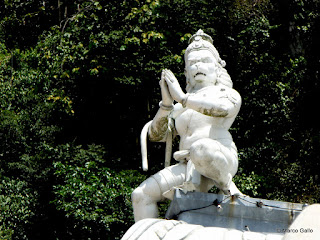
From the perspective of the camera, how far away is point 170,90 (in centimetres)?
805

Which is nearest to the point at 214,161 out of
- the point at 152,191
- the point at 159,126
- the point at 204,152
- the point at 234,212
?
the point at 204,152

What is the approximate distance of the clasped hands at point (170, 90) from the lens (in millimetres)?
7961

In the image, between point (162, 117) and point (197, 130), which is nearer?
point (197, 130)

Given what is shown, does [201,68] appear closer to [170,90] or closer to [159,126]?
[170,90]

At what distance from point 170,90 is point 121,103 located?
8.06m

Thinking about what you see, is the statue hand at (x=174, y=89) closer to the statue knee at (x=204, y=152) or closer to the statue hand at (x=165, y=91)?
the statue hand at (x=165, y=91)

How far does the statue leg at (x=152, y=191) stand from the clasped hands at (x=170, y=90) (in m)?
0.73

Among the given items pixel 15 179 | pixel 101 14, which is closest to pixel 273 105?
pixel 101 14

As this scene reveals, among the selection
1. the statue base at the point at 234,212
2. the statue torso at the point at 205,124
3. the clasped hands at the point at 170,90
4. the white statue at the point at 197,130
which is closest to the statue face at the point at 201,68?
the white statue at the point at 197,130

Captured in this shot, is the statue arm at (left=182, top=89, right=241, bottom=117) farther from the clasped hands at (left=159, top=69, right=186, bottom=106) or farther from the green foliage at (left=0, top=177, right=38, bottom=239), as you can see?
the green foliage at (left=0, top=177, right=38, bottom=239)

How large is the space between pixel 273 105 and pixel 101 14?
4.01m

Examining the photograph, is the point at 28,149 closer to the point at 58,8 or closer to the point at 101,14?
the point at 101,14

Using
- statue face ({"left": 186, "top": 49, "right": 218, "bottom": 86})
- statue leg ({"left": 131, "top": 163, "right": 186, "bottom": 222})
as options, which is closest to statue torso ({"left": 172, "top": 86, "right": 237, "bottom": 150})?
statue face ({"left": 186, "top": 49, "right": 218, "bottom": 86})

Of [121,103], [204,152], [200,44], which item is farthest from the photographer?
[121,103]
